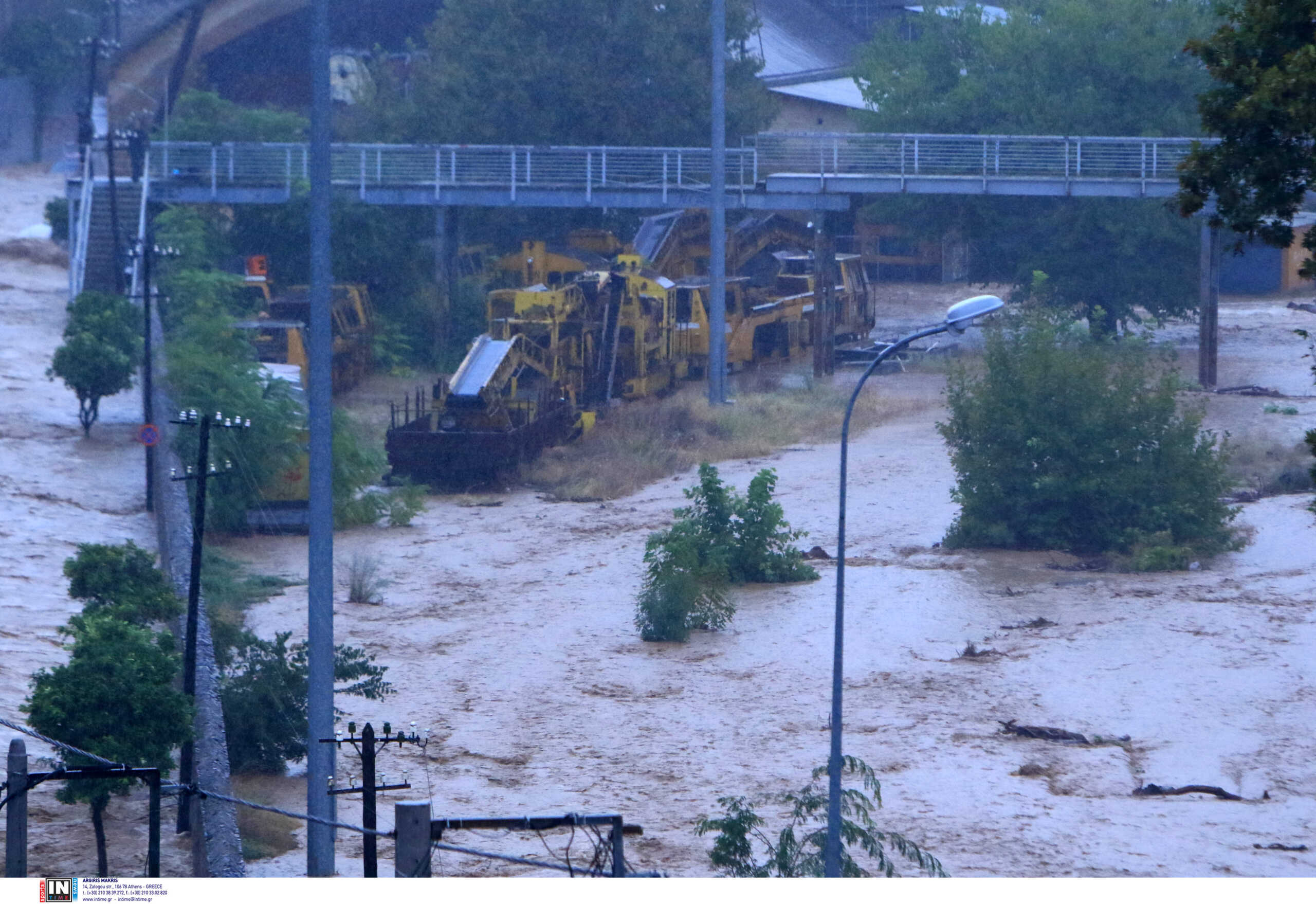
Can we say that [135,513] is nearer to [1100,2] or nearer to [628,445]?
[628,445]

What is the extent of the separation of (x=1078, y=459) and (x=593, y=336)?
1336cm

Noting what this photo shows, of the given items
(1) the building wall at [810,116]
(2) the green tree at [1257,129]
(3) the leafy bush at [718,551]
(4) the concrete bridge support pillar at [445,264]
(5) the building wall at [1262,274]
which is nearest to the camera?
(2) the green tree at [1257,129]

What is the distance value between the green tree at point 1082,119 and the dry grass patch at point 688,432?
7.81 metres

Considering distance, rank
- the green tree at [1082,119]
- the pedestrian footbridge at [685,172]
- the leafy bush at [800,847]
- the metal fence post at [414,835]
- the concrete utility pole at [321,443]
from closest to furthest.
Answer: the metal fence post at [414,835] < the concrete utility pole at [321,443] < the leafy bush at [800,847] < the pedestrian footbridge at [685,172] < the green tree at [1082,119]

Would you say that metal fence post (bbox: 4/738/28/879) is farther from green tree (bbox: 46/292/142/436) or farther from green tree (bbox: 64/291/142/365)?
green tree (bbox: 64/291/142/365)

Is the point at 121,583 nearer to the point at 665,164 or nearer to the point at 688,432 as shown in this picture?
the point at 688,432

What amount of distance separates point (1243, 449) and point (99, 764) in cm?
2515

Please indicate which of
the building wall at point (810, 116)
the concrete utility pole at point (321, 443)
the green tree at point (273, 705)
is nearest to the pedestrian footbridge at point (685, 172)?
the building wall at point (810, 116)

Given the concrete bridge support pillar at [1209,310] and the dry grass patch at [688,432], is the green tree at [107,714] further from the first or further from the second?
the concrete bridge support pillar at [1209,310]

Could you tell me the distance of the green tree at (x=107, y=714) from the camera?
43.9 feet

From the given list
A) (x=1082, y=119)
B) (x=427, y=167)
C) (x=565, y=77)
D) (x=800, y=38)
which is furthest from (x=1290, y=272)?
(x=427, y=167)

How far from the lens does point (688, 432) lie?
3428cm

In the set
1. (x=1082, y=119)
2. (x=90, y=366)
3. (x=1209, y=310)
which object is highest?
(x=1082, y=119)

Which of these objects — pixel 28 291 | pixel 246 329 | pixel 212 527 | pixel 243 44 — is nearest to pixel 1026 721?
pixel 212 527
